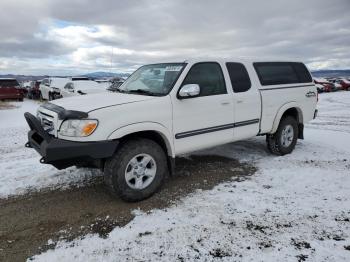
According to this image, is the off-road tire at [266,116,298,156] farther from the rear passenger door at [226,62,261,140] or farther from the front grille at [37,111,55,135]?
the front grille at [37,111,55,135]

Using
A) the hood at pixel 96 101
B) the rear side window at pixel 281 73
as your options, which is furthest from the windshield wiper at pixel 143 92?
the rear side window at pixel 281 73

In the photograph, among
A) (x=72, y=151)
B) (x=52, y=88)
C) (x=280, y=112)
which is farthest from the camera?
(x=52, y=88)

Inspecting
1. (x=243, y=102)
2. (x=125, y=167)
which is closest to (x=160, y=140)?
(x=125, y=167)

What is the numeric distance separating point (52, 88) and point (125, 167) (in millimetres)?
19995

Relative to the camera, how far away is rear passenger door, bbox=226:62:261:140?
537 centimetres

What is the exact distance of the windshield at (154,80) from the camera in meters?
4.70

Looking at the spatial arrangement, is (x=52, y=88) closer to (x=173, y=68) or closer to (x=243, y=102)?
(x=173, y=68)

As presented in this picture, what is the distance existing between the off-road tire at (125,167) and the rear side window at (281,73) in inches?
105

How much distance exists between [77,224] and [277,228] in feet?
7.42

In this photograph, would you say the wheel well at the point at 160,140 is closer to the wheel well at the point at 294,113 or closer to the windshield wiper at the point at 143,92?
the windshield wiper at the point at 143,92

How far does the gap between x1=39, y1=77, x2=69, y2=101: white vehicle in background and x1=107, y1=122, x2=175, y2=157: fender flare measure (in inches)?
706

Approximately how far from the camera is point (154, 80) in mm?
4996

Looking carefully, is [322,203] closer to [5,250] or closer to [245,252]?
[245,252]

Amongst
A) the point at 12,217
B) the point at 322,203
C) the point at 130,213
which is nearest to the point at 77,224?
the point at 130,213
